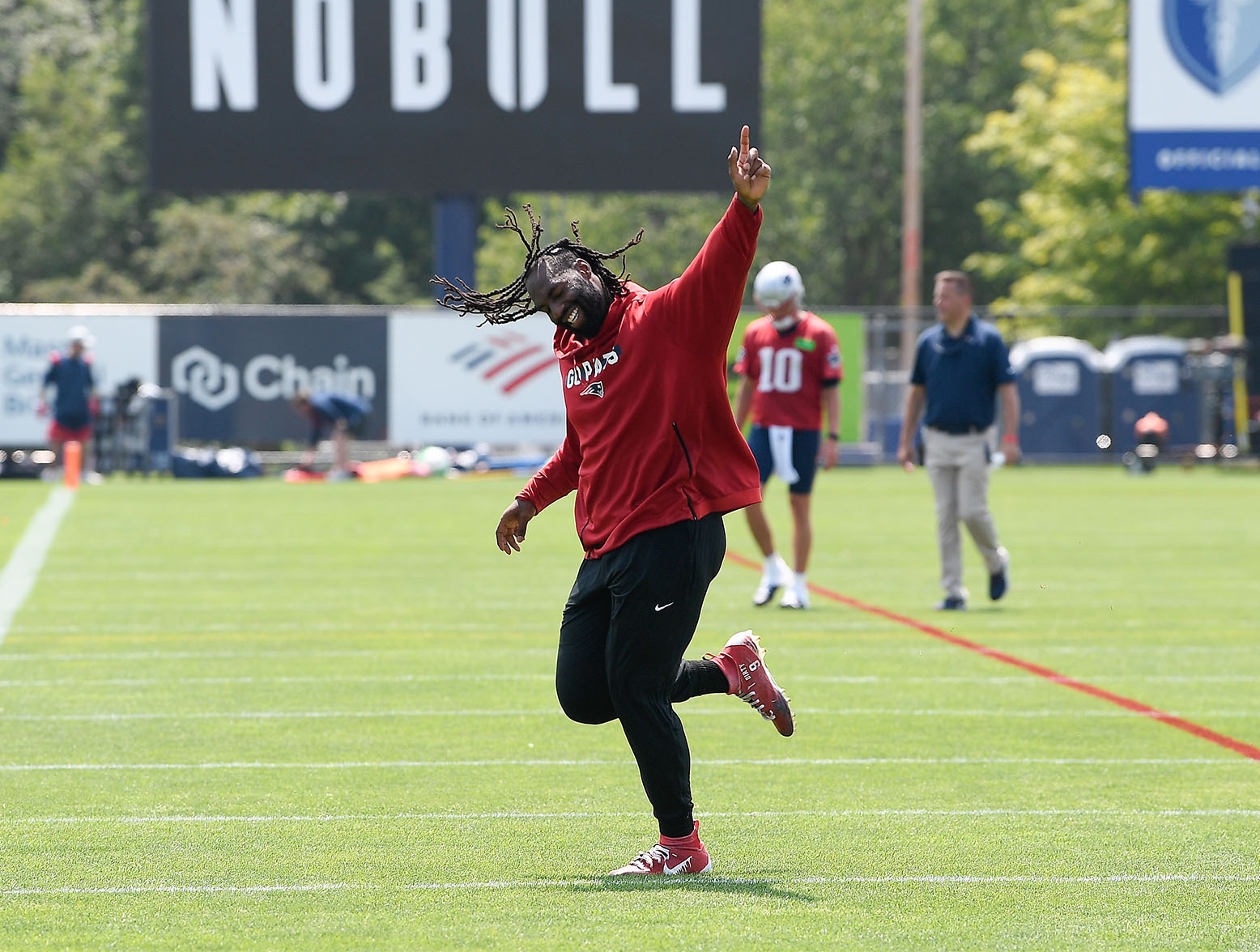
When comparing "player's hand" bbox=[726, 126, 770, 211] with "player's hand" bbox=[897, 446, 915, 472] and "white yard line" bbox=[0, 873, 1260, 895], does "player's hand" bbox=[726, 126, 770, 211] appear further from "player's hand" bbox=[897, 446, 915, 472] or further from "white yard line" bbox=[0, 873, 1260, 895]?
"player's hand" bbox=[897, 446, 915, 472]

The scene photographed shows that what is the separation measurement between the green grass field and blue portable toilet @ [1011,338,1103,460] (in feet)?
60.3

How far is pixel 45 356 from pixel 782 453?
62.1ft

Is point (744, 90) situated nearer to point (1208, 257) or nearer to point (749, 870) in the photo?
point (1208, 257)

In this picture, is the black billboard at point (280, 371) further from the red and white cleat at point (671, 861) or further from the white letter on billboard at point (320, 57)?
the red and white cleat at point (671, 861)

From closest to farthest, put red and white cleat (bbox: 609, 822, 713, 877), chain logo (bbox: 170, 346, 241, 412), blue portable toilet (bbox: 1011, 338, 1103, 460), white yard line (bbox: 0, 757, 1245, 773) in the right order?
red and white cleat (bbox: 609, 822, 713, 877), white yard line (bbox: 0, 757, 1245, 773), chain logo (bbox: 170, 346, 241, 412), blue portable toilet (bbox: 1011, 338, 1103, 460)

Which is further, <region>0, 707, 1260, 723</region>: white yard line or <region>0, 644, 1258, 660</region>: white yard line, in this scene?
<region>0, 644, 1258, 660</region>: white yard line

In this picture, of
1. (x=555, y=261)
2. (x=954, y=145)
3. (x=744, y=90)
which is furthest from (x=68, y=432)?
(x=954, y=145)

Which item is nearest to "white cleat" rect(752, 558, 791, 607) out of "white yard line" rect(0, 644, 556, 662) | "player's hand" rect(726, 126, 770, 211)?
"white yard line" rect(0, 644, 556, 662)

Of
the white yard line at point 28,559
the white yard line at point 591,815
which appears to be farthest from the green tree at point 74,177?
the white yard line at point 591,815

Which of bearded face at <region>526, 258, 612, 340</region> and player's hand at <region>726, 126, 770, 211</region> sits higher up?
player's hand at <region>726, 126, 770, 211</region>

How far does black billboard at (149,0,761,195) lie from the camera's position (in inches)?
1151

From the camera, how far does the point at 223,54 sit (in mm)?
29125

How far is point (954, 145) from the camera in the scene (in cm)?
5547

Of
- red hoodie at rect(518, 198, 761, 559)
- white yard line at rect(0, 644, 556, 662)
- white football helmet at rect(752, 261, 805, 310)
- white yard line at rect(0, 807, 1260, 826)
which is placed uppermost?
white football helmet at rect(752, 261, 805, 310)
